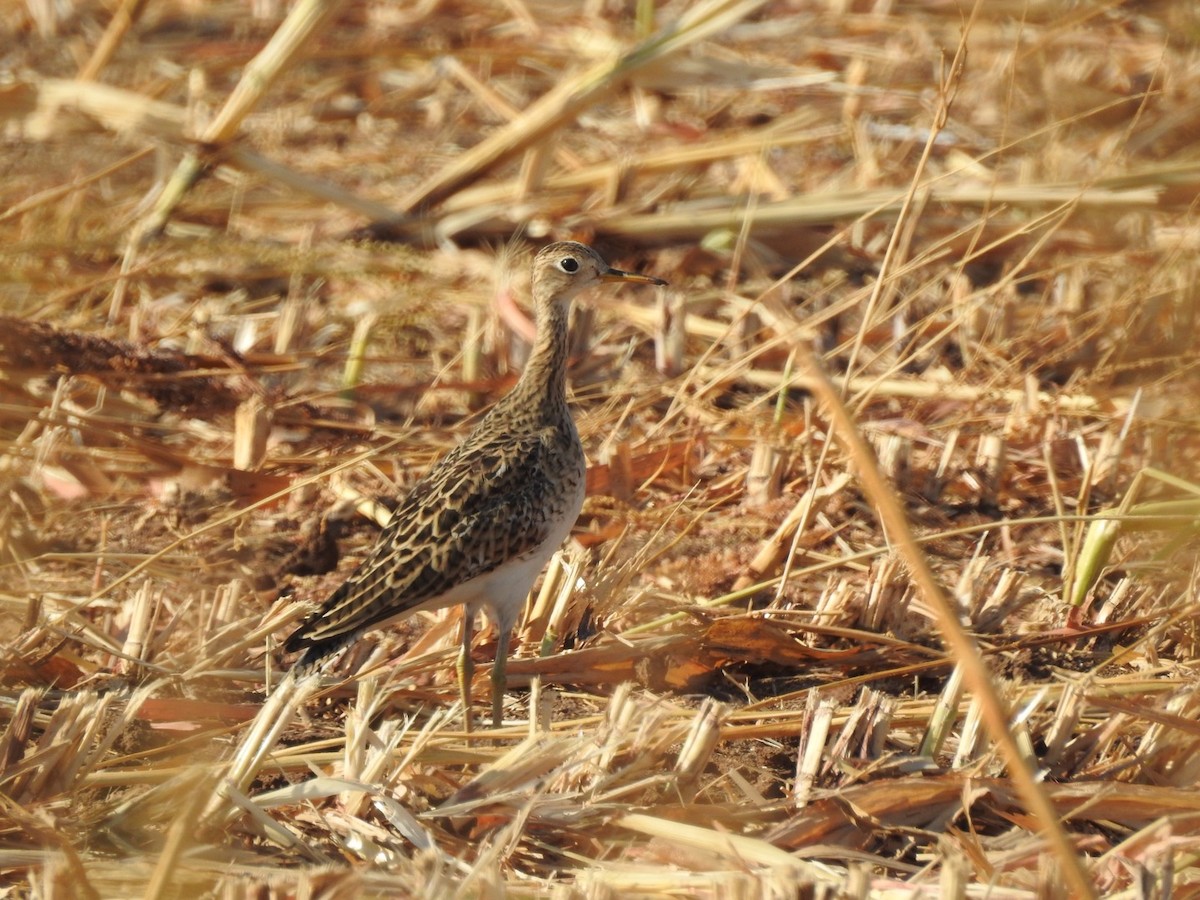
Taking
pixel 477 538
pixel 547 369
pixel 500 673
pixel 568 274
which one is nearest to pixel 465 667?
pixel 500 673

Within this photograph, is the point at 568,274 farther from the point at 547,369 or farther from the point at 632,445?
the point at 632,445

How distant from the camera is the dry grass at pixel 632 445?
13.3ft

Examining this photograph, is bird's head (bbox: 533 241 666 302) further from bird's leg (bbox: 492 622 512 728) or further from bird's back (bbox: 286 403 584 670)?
bird's leg (bbox: 492 622 512 728)

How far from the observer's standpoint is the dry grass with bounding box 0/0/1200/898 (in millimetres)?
4066

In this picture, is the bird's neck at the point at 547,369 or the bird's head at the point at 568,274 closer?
the bird's neck at the point at 547,369

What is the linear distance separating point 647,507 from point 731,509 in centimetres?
34

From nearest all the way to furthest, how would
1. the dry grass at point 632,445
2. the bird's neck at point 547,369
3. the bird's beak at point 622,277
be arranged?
the dry grass at point 632,445, the bird's neck at point 547,369, the bird's beak at point 622,277

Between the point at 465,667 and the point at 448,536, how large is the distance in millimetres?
426

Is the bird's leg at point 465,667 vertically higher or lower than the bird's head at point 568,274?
lower

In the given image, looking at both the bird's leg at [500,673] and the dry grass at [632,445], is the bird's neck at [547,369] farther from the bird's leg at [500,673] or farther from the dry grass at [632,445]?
the bird's leg at [500,673]

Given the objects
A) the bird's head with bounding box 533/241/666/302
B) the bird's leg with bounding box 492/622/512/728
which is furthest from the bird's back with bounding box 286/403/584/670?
the bird's head with bounding box 533/241/666/302

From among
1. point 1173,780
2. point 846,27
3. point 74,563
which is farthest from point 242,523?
point 846,27

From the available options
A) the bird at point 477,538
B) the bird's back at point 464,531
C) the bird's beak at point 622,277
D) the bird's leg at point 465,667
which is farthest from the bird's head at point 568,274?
the bird's leg at point 465,667

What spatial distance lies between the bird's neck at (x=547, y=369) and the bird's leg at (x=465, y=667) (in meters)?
0.83
